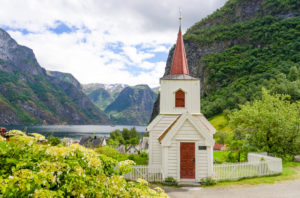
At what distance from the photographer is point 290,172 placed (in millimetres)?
17516

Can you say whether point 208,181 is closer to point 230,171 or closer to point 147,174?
point 230,171

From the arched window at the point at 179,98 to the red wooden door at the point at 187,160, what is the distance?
16.2 ft

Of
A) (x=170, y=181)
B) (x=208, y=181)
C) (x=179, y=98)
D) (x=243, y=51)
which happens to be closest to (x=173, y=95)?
(x=179, y=98)

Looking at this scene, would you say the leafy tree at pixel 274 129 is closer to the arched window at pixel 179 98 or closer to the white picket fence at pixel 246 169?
the white picket fence at pixel 246 169

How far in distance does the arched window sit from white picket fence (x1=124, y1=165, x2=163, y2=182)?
617cm

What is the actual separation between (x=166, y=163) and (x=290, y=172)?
414 inches

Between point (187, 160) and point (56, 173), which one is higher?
point (56, 173)

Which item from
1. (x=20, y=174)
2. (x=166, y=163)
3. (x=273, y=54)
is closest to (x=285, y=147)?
(x=166, y=163)

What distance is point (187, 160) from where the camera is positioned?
15133 millimetres

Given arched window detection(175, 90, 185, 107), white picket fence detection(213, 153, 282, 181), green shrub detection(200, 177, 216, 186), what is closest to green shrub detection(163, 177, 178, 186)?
green shrub detection(200, 177, 216, 186)

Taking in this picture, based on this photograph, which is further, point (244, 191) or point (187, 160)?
point (187, 160)

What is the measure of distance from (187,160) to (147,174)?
3.07 metres

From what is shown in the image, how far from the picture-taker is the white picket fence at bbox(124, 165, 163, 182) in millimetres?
15438

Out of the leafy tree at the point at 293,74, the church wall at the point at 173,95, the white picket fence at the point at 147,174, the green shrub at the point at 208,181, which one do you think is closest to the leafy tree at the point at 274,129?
the church wall at the point at 173,95
